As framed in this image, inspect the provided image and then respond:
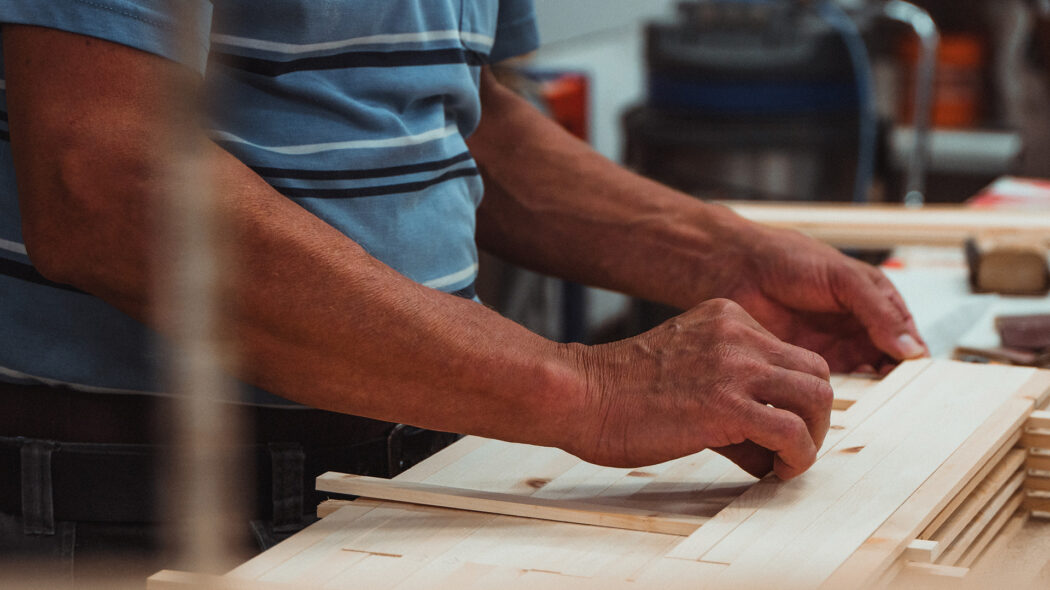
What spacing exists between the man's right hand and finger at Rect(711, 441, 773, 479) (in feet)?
0.07

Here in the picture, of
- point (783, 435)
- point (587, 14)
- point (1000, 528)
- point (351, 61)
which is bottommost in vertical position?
point (1000, 528)

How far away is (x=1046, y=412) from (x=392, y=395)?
58 cm

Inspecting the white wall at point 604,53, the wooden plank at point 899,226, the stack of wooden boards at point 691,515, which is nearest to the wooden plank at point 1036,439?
the stack of wooden boards at point 691,515

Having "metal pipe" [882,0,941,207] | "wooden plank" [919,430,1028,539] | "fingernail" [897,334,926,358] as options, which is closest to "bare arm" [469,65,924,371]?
"fingernail" [897,334,926,358]

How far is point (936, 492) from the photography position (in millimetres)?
810

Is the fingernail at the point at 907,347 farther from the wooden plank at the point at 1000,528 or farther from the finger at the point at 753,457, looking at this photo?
the finger at the point at 753,457

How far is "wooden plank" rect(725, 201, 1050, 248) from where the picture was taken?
1858 mm

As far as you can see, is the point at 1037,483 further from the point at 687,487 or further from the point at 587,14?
the point at 587,14

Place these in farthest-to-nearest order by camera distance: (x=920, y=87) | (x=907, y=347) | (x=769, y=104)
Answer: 1. (x=920, y=87)
2. (x=769, y=104)
3. (x=907, y=347)

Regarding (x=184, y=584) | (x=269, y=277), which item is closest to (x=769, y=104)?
(x=269, y=277)

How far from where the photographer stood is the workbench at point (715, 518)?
700 millimetres

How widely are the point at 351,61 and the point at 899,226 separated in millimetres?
1228

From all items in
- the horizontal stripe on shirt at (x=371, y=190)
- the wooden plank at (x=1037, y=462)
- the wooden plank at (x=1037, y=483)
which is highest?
the horizontal stripe on shirt at (x=371, y=190)

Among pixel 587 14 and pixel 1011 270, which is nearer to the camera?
pixel 1011 270
